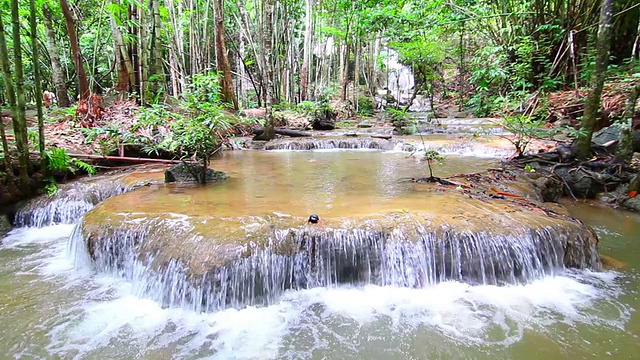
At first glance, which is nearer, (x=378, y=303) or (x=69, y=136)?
(x=378, y=303)

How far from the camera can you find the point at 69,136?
7004mm

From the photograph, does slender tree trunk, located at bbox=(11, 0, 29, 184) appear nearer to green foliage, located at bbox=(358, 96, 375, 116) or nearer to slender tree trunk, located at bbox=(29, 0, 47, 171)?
slender tree trunk, located at bbox=(29, 0, 47, 171)

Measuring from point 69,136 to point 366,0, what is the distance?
1260 centimetres

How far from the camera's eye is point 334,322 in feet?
9.78

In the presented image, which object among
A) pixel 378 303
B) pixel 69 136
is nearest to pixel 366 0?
pixel 69 136

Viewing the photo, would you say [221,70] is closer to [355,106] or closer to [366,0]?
[366,0]

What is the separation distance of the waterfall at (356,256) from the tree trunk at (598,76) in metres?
2.93

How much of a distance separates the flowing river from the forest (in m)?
2.00

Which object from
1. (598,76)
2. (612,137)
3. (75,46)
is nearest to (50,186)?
(75,46)

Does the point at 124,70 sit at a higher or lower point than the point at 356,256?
higher

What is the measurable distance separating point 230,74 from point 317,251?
1005 centimetres

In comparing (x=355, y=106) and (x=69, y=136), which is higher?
(x=355, y=106)

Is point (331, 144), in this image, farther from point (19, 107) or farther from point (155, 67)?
point (19, 107)

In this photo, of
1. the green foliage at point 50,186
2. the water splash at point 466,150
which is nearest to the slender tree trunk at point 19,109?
the green foliage at point 50,186
